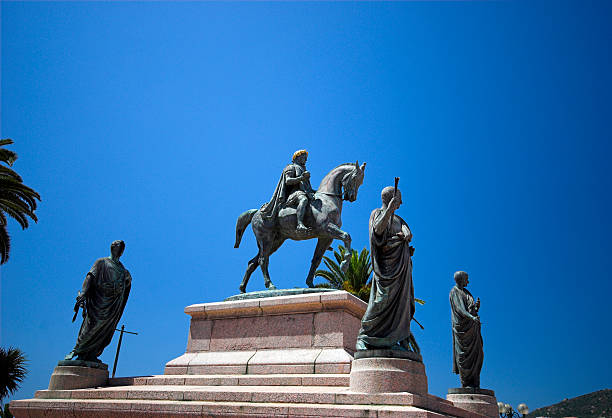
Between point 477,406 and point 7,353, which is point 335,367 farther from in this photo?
point 7,353

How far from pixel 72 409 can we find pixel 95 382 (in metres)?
1.35

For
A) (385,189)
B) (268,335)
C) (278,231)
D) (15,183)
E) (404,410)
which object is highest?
(15,183)

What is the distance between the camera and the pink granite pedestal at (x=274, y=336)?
895cm

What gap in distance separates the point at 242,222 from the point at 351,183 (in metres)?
3.06

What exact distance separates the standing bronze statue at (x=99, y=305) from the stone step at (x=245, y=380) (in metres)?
1.25

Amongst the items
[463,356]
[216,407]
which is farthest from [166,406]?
[463,356]

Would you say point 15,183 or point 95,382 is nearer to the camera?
point 95,382

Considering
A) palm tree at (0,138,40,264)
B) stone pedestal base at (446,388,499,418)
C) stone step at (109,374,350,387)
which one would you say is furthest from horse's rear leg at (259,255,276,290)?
palm tree at (0,138,40,264)

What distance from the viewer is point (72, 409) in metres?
8.98

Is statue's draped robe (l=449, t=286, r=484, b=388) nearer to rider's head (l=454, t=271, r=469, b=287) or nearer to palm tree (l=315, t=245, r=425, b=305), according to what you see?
rider's head (l=454, t=271, r=469, b=287)

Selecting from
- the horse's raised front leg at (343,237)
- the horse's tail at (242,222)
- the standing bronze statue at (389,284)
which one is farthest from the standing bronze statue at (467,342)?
the horse's tail at (242,222)

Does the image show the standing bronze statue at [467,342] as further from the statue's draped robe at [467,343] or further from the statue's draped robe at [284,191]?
the statue's draped robe at [284,191]

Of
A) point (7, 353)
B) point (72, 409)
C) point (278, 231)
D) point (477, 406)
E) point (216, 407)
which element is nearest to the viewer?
point (216, 407)

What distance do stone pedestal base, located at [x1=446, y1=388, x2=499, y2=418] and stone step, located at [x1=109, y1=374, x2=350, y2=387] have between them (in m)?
4.78
